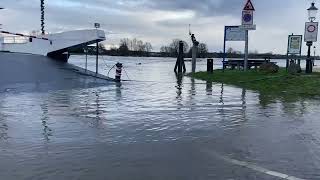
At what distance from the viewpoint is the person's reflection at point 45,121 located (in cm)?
984

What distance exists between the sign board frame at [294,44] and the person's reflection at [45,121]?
27.0 m

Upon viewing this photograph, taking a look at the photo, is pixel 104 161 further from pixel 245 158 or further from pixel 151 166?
pixel 245 158

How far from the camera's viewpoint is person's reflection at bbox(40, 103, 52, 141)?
Result: 9.84 metres

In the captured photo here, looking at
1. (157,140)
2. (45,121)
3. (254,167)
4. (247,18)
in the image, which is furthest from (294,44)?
(254,167)

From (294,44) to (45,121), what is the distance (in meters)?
29.9

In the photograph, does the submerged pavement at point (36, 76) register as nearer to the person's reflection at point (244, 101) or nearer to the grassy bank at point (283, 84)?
the grassy bank at point (283, 84)

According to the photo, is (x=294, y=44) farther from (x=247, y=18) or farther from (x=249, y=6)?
(x=249, y=6)

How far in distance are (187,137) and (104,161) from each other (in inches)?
104

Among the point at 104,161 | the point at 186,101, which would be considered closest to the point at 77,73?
the point at 186,101

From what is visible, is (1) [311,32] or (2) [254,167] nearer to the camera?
(2) [254,167]

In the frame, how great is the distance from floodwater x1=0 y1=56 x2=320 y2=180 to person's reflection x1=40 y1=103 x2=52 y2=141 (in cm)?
2

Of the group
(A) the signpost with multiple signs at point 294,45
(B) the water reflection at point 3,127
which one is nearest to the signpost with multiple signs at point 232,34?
(A) the signpost with multiple signs at point 294,45

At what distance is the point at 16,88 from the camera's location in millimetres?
20703

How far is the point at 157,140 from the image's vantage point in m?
9.63
